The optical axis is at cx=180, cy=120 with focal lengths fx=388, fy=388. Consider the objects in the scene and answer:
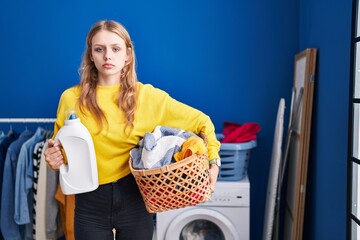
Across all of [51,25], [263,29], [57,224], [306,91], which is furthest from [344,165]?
[51,25]

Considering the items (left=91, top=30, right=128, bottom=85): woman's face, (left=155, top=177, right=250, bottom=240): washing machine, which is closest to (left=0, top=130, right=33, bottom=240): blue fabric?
(left=155, top=177, right=250, bottom=240): washing machine

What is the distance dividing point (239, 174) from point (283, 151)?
501 mm

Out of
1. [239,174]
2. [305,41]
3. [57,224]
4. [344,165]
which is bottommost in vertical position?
[57,224]

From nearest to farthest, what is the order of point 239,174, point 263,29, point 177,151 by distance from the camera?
point 177,151 < point 239,174 < point 263,29

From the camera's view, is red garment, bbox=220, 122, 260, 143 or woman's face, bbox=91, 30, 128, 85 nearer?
woman's face, bbox=91, 30, 128, 85

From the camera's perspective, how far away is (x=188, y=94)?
280 centimetres

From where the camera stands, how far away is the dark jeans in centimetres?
157

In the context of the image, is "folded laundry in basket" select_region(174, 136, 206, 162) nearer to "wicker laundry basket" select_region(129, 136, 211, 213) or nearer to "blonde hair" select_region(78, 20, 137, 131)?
"wicker laundry basket" select_region(129, 136, 211, 213)

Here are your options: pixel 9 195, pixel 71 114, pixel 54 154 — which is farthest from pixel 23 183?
pixel 71 114

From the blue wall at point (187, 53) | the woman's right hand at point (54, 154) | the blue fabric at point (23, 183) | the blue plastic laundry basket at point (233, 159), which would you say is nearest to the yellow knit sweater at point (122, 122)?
the woman's right hand at point (54, 154)

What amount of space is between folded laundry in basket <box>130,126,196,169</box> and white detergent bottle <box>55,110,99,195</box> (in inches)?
6.6

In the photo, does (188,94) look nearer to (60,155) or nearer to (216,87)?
(216,87)

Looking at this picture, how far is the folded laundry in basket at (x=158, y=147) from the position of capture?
1447 mm

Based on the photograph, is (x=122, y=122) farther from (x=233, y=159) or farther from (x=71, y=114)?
(x=233, y=159)
